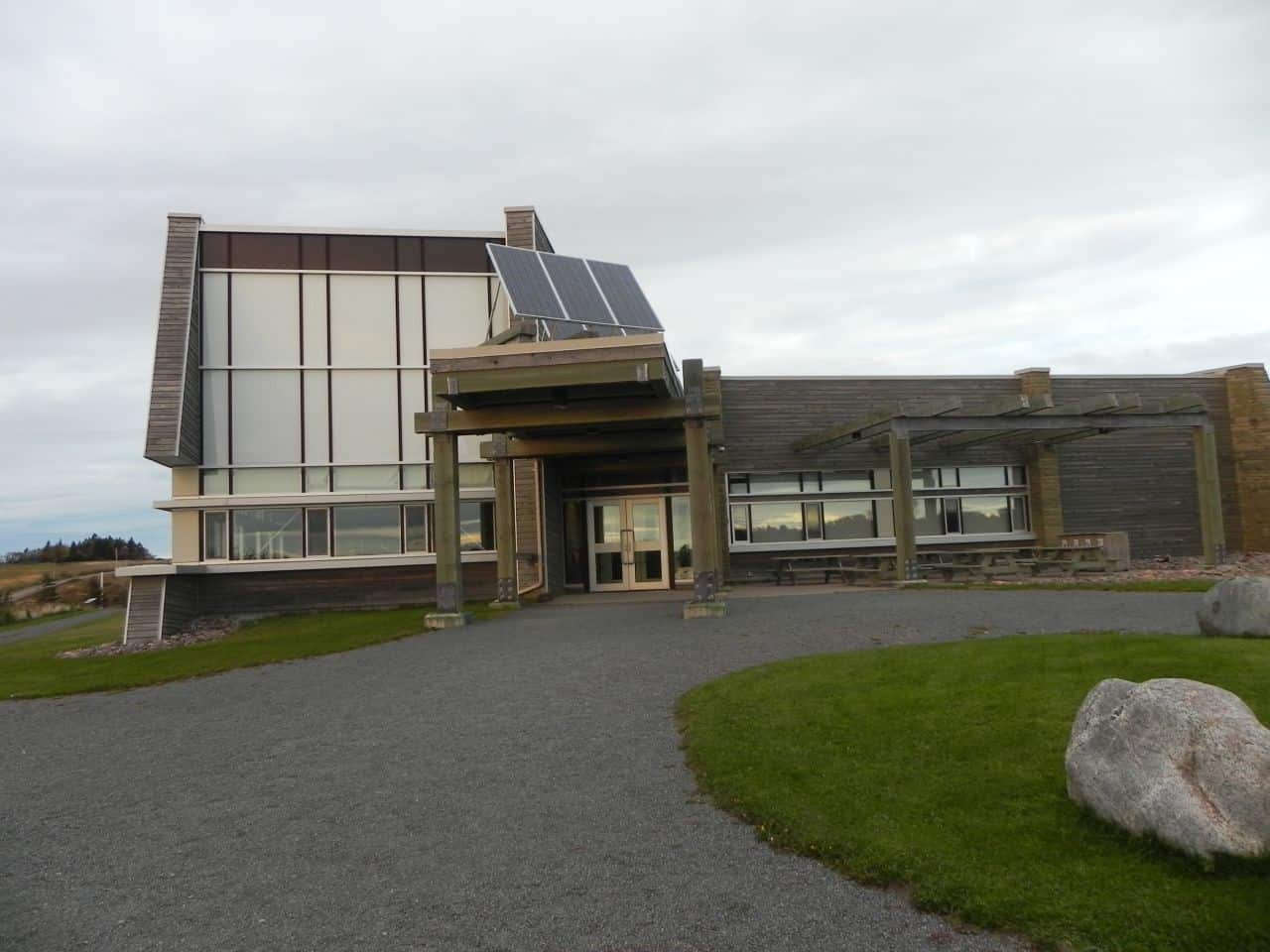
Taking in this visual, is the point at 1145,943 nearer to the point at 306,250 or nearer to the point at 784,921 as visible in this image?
the point at 784,921

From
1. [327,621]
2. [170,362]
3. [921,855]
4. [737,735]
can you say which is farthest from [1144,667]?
[170,362]

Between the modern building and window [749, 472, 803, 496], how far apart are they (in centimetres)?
5

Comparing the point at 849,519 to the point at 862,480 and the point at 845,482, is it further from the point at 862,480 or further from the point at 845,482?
the point at 862,480

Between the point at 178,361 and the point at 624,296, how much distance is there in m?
9.41

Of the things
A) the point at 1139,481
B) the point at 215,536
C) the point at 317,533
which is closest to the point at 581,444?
the point at 317,533

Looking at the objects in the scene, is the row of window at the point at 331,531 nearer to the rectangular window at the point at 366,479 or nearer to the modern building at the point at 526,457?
the modern building at the point at 526,457

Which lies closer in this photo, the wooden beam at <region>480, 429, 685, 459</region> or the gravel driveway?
the gravel driveway

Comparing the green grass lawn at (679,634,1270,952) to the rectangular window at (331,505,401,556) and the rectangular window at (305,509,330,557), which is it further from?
the rectangular window at (305,509,330,557)

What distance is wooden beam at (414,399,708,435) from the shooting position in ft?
46.0

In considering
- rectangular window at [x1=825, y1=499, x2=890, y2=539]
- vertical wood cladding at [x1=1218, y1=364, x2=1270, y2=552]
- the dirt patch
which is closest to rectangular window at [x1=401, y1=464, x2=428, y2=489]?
the dirt patch

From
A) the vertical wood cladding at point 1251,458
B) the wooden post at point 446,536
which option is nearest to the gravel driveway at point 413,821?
the wooden post at point 446,536

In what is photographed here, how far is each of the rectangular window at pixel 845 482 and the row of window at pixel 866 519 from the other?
10.6 inches

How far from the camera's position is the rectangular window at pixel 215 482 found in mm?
20438

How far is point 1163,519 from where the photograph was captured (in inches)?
936
